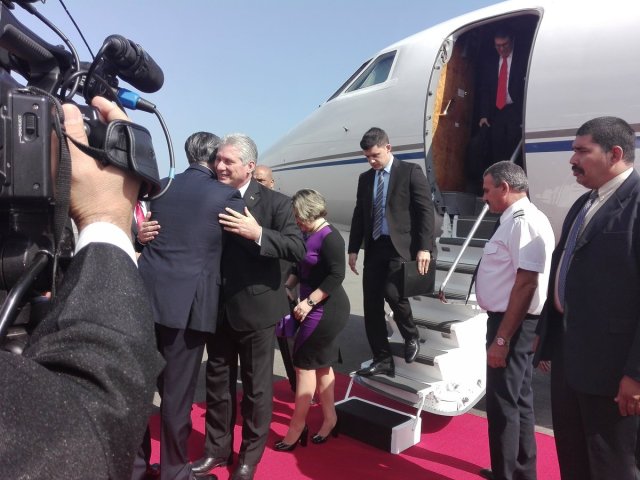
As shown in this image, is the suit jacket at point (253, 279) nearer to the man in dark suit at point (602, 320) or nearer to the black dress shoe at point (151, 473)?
the black dress shoe at point (151, 473)

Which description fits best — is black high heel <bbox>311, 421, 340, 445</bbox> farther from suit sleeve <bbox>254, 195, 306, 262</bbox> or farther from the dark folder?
suit sleeve <bbox>254, 195, 306, 262</bbox>

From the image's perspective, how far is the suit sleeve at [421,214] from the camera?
11.9 feet

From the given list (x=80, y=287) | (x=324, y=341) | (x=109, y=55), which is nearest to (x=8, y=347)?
(x=80, y=287)

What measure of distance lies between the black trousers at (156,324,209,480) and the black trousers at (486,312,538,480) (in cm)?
146

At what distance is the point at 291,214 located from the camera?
271 cm

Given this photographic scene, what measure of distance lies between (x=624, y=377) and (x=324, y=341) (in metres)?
1.66

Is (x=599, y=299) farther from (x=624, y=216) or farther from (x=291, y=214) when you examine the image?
(x=291, y=214)

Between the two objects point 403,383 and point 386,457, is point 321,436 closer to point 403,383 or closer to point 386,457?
point 386,457

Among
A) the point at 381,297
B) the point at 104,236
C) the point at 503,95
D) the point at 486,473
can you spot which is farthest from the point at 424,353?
the point at 104,236

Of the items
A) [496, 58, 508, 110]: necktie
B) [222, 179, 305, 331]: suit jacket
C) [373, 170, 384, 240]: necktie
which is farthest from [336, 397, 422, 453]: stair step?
[496, 58, 508, 110]: necktie

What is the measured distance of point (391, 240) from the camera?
361 cm

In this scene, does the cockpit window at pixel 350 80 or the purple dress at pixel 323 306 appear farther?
the cockpit window at pixel 350 80

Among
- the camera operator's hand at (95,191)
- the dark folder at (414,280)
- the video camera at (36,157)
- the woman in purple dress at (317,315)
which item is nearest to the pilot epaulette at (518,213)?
the woman in purple dress at (317,315)

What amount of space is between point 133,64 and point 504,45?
4.13 meters
